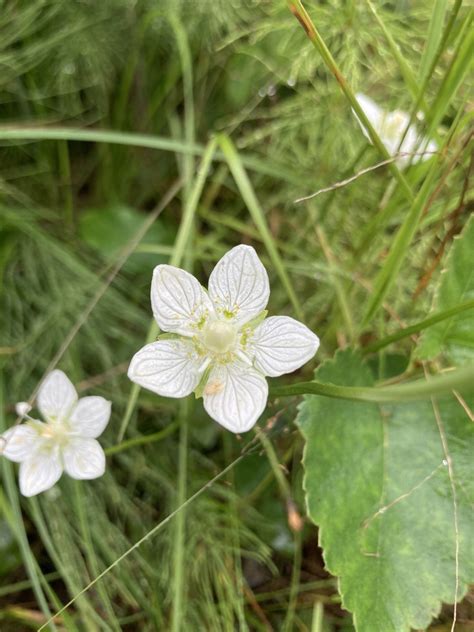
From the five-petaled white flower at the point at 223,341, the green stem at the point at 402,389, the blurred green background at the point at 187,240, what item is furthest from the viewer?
the blurred green background at the point at 187,240

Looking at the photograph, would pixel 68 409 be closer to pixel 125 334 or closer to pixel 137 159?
pixel 125 334

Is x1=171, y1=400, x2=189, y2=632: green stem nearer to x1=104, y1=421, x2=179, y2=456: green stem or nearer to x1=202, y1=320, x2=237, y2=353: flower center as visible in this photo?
x1=104, y1=421, x2=179, y2=456: green stem

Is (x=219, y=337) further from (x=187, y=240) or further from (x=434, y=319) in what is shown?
(x=187, y=240)

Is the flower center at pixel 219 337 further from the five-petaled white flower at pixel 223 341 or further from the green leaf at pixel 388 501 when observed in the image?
the green leaf at pixel 388 501

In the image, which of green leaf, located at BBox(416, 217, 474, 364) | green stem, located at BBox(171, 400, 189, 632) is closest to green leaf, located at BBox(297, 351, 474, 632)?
green leaf, located at BBox(416, 217, 474, 364)

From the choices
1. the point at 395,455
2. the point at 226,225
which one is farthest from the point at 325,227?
the point at 395,455

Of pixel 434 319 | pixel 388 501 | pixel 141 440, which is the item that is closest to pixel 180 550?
pixel 141 440

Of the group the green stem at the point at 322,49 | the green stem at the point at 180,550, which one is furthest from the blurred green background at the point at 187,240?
the green stem at the point at 322,49
